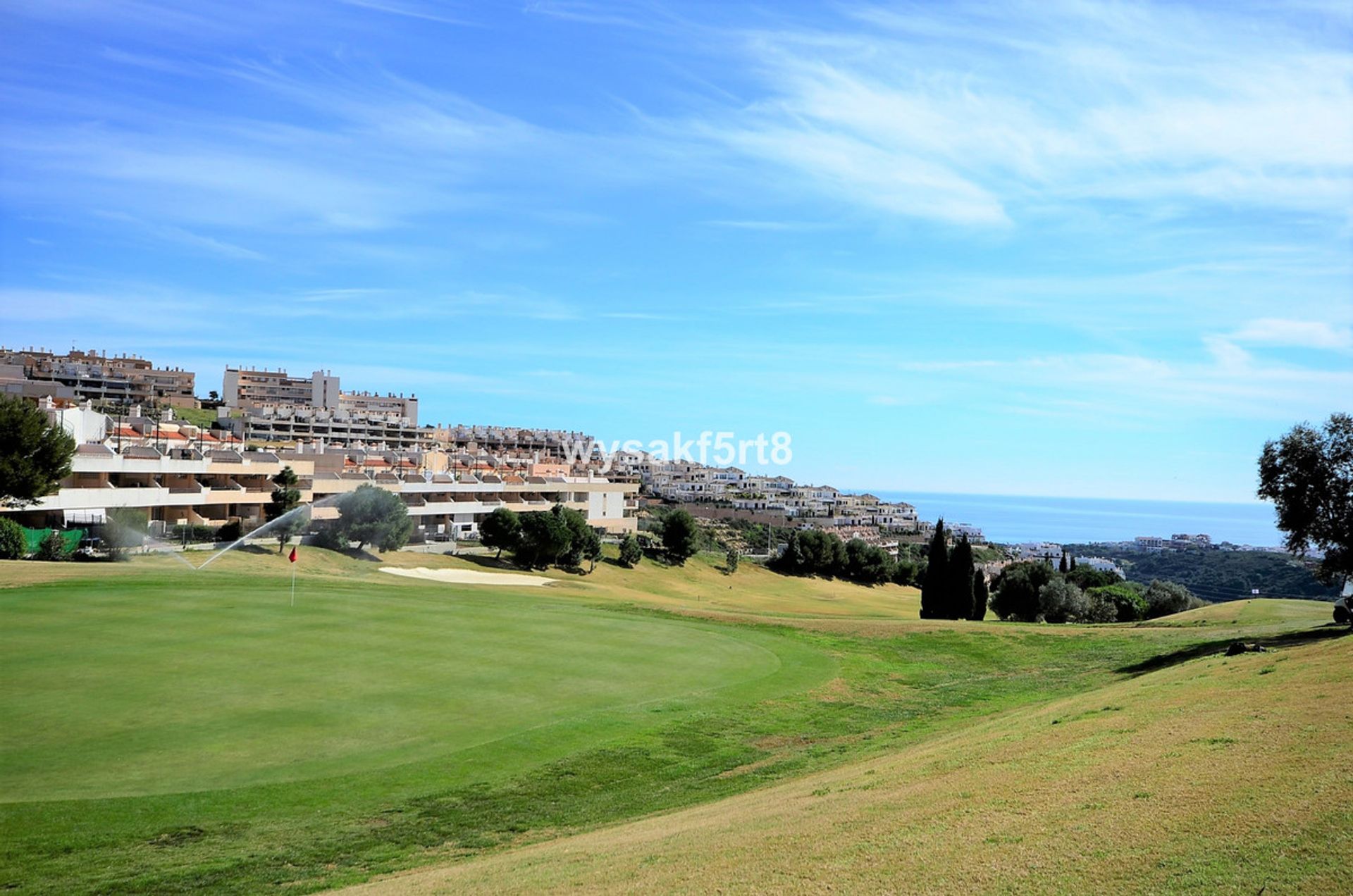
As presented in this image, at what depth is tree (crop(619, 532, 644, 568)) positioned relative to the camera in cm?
9700

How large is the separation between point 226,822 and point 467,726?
651 cm

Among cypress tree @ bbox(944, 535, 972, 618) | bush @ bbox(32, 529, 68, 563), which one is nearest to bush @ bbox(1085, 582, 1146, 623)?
cypress tree @ bbox(944, 535, 972, 618)

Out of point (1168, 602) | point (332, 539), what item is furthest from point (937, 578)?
point (332, 539)

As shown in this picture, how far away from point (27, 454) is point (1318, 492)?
6497 cm

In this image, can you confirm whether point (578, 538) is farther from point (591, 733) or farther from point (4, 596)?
point (591, 733)

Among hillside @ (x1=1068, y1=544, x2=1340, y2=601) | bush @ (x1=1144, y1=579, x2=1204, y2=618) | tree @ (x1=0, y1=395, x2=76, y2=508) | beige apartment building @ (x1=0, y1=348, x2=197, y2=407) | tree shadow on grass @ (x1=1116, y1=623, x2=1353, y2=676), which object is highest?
beige apartment building @ (x1=0, y1=348, x2=197, y2=407)

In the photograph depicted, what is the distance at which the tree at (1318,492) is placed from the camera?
39125 mm

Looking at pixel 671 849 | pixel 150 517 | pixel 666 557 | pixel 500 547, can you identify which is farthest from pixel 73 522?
pixel 671 849

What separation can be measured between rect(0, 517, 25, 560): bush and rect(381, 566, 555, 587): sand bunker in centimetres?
1998

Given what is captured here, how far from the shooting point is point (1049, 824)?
37.2 feet

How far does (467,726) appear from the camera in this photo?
2197cm

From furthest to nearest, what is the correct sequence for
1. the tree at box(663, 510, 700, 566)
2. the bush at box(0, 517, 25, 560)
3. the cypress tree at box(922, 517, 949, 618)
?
the tree at box(663, 510, 700, 566) < the cypress tree at box(922, 517, 949, 618) < the bush at box(0, 517, 25, 560)

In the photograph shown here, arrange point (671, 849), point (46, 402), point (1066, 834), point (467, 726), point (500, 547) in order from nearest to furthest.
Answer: point (1066, 834)
point (671, 849)
point (467, 726)
point (500, 547)
point (46, 402)

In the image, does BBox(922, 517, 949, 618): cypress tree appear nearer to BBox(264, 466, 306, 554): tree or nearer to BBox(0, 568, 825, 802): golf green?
BBox(0, 568, 825, 802): golf green
